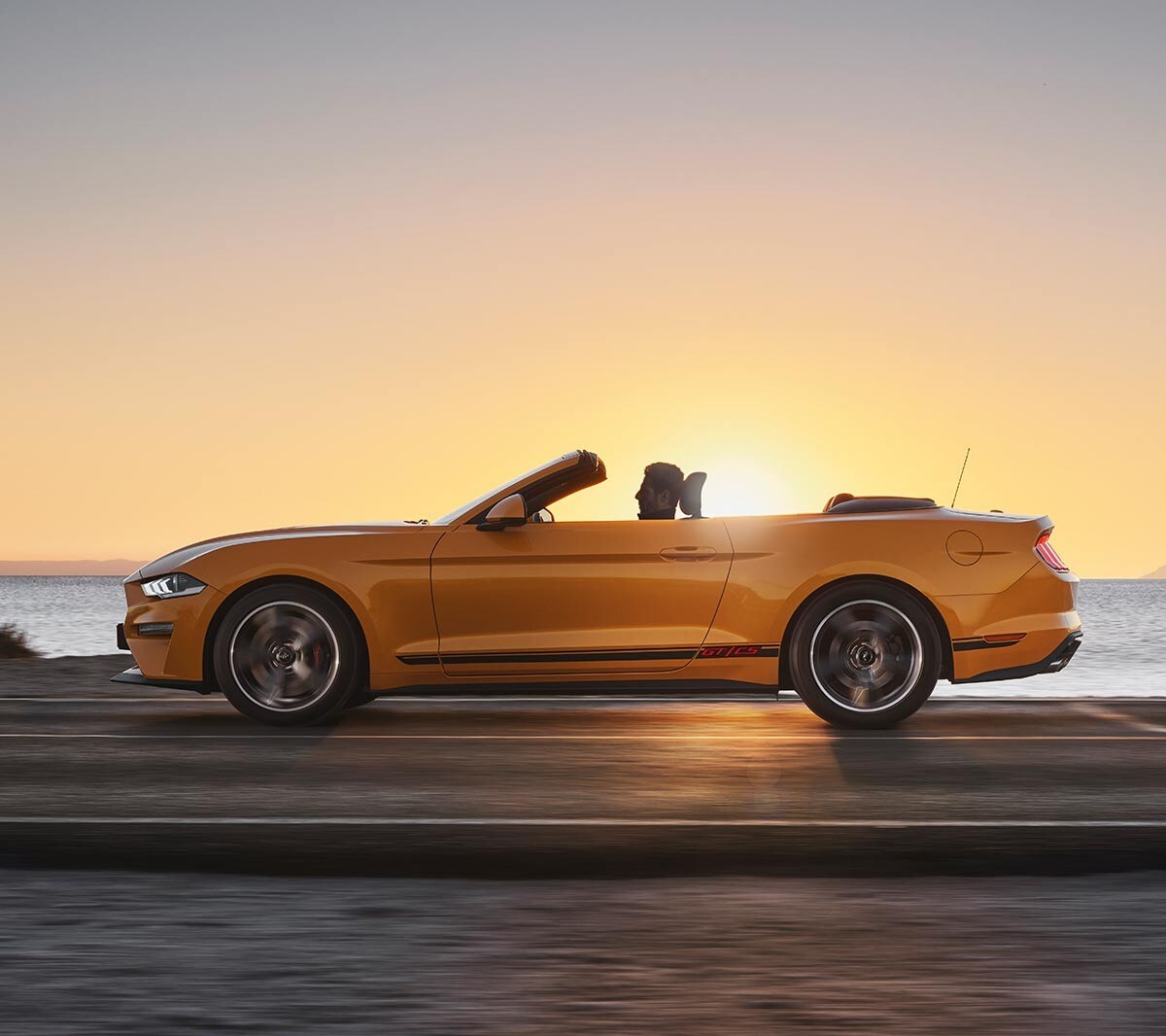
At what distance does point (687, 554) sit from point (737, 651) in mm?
619

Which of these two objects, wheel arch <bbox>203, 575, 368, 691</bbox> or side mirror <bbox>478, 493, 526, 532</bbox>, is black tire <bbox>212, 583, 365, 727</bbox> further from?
side mirror <bbox>478, 493, 526, 532</bbox>

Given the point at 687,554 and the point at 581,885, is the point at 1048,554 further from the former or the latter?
the point at 581,885

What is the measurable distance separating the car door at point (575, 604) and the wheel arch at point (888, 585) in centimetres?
47

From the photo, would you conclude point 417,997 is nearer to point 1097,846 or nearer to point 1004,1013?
point 1004,1013

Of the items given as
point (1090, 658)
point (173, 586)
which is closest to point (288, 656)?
point (173, 586)

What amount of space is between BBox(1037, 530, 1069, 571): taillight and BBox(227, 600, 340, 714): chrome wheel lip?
412 cm

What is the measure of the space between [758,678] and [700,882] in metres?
4.55

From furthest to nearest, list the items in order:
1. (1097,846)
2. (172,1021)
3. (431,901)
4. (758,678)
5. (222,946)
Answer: (758,678)
(1097,846)
(431,901)
(222,946)
(172,1021)

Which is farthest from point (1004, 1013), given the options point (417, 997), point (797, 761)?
point (797, 761)

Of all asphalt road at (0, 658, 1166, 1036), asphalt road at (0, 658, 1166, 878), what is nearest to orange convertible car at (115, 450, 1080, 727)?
asphalt road at (0, 658, 1166, 878)

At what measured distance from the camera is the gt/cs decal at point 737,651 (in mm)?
9188

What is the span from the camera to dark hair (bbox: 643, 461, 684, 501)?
31.9ft

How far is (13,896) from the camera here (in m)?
4.47

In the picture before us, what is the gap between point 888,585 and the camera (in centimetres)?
933
